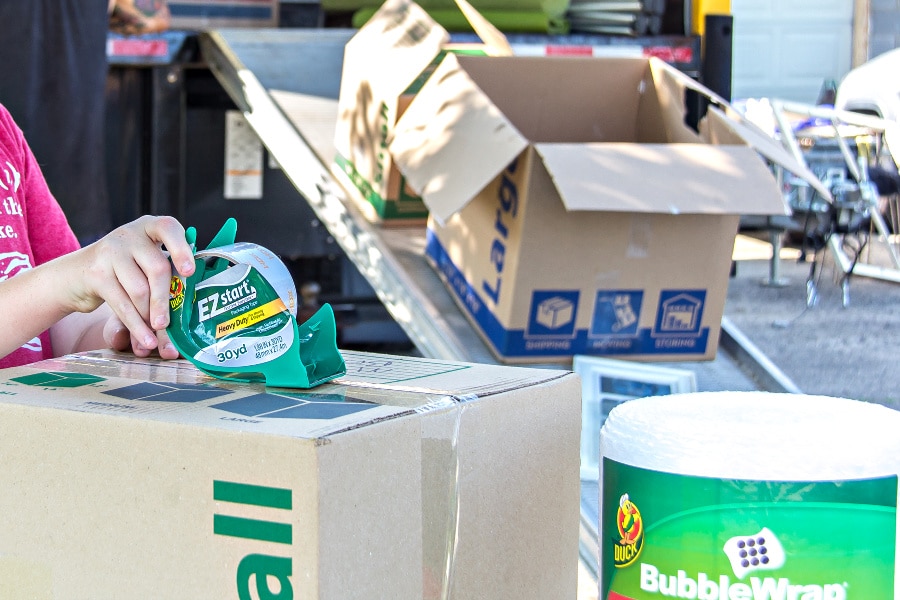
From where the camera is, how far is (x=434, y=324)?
235 cm

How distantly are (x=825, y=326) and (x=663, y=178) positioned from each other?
3.52 meters

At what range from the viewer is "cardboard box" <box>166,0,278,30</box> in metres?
3.65

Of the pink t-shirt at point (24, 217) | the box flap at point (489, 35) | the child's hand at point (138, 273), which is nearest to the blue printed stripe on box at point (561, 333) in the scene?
the box flap at point (489, 35)

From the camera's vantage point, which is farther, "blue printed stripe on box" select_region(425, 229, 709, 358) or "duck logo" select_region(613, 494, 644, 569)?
"blue printed stripe on box" select_region(425, 229, 709, 358)

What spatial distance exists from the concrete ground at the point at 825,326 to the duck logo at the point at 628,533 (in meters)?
3.30

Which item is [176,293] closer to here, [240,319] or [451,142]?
[240,319]

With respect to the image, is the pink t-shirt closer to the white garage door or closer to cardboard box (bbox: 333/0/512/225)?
cardboard box (bbox: 333/0/512/225)

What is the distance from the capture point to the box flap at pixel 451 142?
1.99 meters

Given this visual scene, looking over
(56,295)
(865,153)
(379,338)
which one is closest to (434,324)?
(379,338)

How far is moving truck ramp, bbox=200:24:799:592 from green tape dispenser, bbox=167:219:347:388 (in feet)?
3.87

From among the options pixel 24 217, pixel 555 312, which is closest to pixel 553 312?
pixel 555 312

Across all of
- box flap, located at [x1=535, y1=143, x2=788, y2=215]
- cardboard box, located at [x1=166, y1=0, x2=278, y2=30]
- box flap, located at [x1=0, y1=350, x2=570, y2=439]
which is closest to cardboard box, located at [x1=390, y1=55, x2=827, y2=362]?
box flap, located at [x1=535, y1=143, x2=788, y2=215]

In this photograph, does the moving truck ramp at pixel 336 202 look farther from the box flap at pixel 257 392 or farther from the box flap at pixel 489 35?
the box flap at pixel 257 392

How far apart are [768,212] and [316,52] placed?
1.81m
